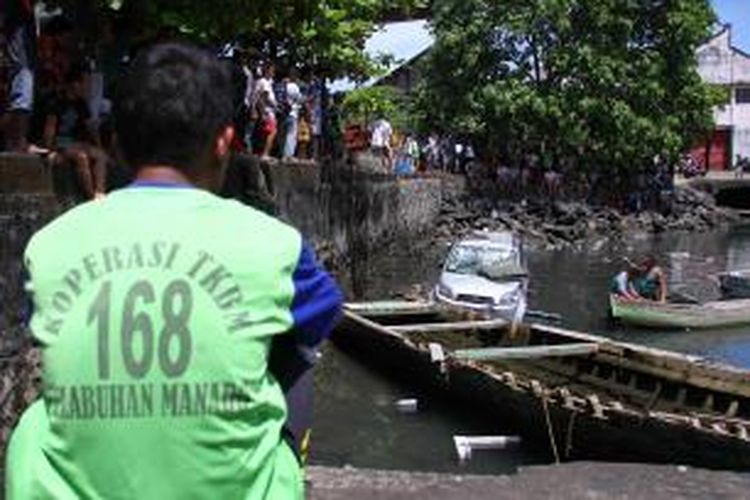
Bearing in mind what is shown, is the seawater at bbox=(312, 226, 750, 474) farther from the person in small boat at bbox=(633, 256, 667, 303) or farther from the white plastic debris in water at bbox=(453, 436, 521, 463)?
the person in small boat at bbox=(633, 256, 667, 303)

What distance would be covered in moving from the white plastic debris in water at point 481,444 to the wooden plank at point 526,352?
183cm

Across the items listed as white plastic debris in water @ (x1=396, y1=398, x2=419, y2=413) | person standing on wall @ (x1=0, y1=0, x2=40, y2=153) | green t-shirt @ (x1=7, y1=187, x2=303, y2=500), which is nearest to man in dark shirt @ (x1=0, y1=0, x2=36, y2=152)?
person standing on wall @ (x1=0, y1=0, x2=40, y2=153)

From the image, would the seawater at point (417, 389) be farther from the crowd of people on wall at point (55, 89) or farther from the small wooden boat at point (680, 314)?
the crowd of people on wall at point (55, 89)

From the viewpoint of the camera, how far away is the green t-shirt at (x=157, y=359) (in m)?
2.42

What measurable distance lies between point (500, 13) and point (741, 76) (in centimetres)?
3084

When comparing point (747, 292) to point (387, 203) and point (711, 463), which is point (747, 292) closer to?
point (387, 203)

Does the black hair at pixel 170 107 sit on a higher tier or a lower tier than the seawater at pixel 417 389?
higher

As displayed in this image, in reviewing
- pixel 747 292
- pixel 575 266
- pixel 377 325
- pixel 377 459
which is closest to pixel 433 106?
pixel 575 266

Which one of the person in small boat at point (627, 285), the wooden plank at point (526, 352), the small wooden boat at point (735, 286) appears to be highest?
the wooden plank at point (526, 352)

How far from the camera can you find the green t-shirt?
2.42 m

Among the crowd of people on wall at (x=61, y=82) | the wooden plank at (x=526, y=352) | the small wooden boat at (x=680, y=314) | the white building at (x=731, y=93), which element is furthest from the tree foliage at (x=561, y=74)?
the crowd of people on wall at (x=61, y=82)

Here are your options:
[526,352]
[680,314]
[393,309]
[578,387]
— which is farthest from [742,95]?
[578,387]

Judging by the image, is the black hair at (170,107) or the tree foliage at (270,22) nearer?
the black hair at (170,107)

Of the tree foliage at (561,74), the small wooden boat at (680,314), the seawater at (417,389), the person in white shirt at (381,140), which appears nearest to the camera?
the seawater at (417,389)
